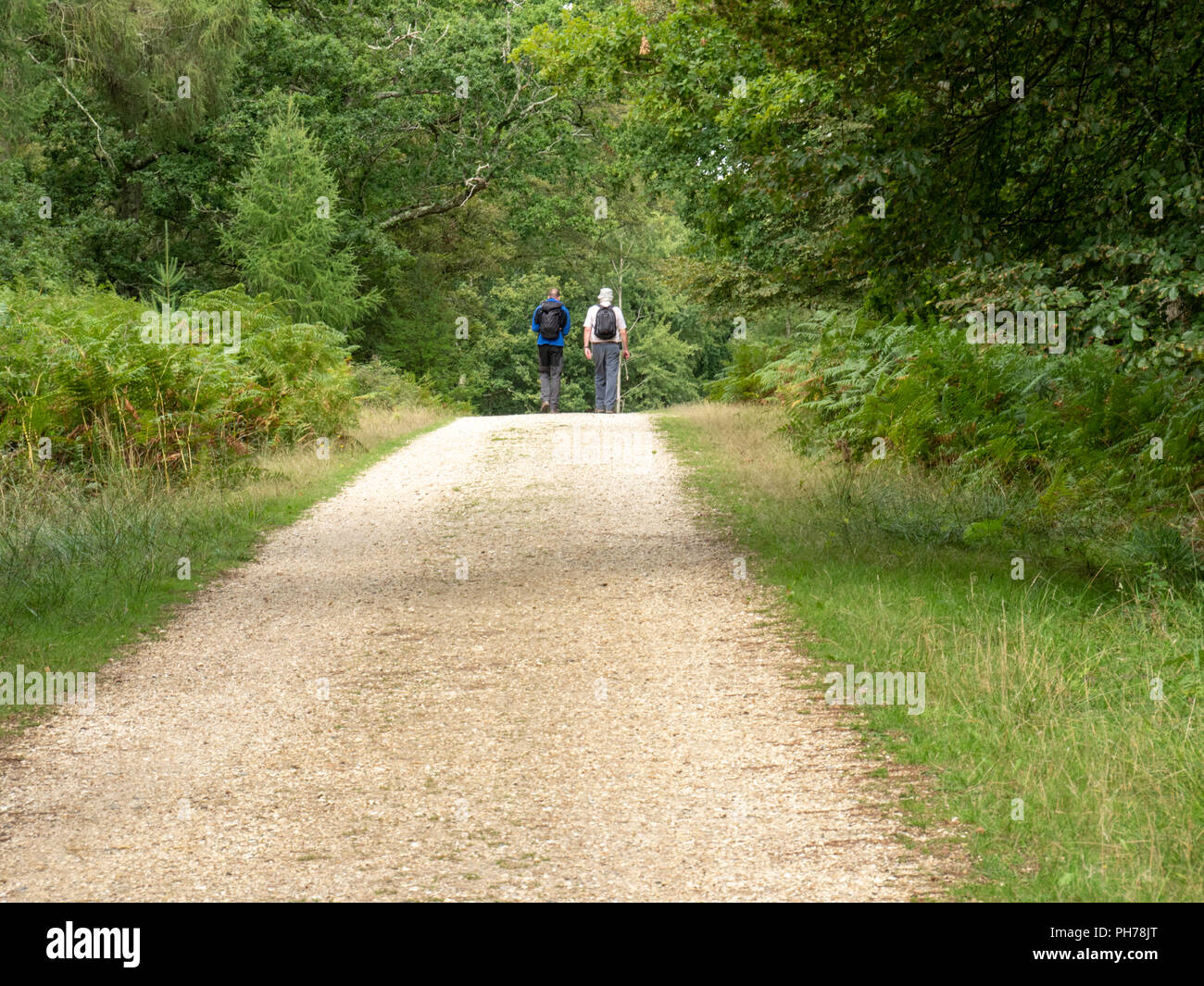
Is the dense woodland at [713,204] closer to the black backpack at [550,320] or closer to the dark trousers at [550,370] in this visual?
the black backpack at [550,320]

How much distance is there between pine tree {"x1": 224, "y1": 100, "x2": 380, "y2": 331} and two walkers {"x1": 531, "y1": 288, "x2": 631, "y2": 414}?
15.9 ft

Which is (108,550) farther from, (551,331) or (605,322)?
(551,331)

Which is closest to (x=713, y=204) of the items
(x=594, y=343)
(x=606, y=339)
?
(x=606, y=339)

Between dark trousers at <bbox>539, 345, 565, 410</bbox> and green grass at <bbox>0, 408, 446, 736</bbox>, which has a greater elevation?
dark trousers at <bbox>539, 345, 565, 410</bbox>

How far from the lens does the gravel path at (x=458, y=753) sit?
14.0 feet

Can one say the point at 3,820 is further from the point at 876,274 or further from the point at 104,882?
the point at 876,274

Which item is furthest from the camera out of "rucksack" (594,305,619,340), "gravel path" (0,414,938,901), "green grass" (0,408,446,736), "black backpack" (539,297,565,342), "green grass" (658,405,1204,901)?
"black backpack" (539,297,565,342)

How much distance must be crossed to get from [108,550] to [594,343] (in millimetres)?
12997

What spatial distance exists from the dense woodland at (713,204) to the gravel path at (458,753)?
2.79 metres

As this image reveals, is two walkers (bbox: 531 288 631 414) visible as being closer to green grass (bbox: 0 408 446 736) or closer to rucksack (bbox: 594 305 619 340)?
rucksack (bbox: 594 305 619 340)

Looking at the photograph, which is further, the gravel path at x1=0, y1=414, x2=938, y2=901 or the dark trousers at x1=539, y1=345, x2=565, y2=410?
the dark trousers at x1=539, y1=345, x2=565, y2=410

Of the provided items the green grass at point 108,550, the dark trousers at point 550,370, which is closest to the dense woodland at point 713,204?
the green grass at point 108,550

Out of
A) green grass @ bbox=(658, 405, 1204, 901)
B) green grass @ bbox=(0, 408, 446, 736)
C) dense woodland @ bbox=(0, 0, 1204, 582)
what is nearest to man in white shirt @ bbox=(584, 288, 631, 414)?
dense woodland @ bbox=(0, 0, 1204, 582)

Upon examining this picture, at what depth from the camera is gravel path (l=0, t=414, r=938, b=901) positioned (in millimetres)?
4258
